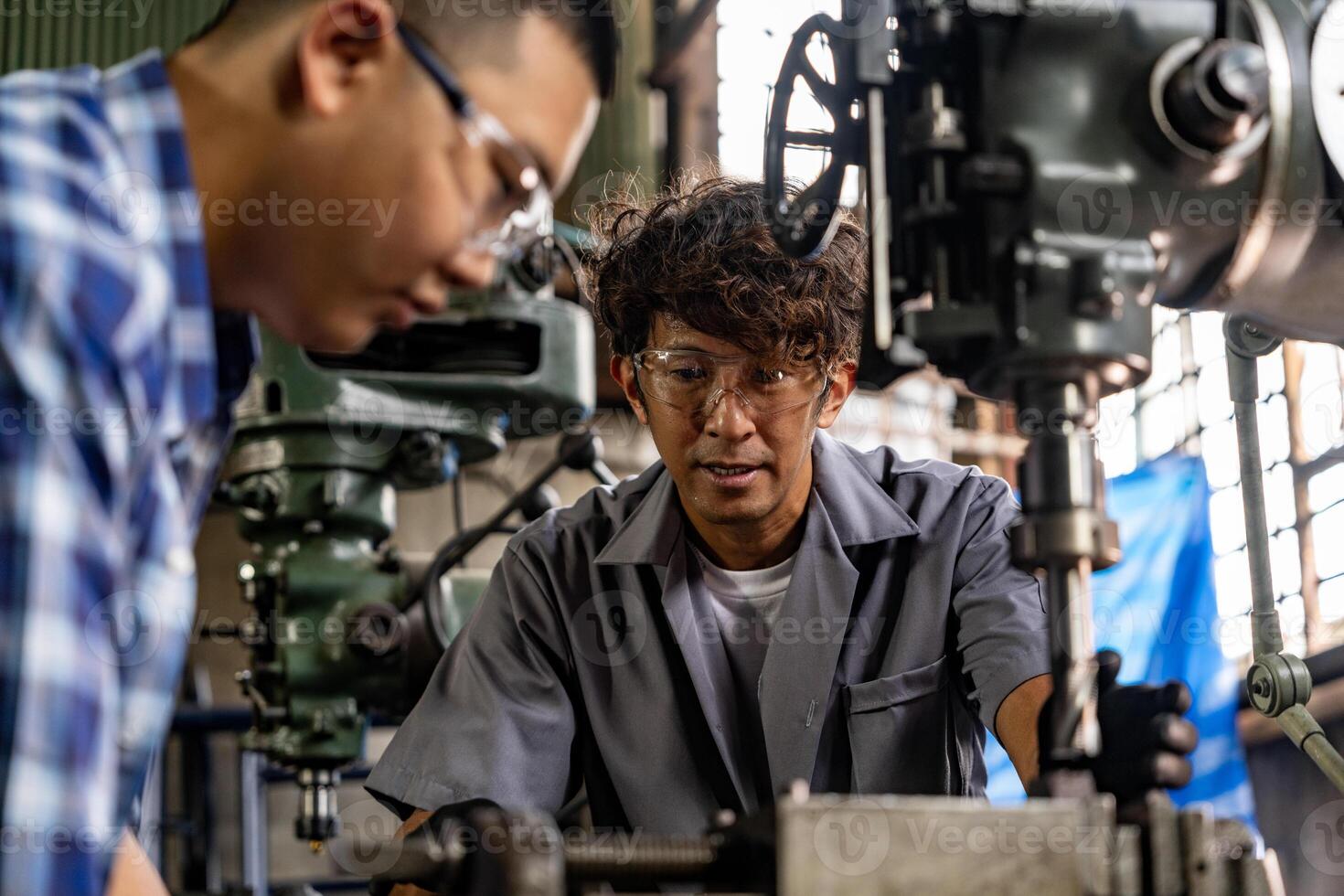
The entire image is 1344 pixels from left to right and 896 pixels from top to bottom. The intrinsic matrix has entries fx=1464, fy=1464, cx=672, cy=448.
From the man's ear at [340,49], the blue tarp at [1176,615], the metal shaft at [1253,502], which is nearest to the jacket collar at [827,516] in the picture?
the metal shaft at [1253,502]

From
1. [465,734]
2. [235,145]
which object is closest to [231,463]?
[465,734]

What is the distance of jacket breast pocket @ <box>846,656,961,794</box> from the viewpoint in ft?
5.54

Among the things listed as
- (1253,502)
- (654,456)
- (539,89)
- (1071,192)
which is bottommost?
(1253,502)

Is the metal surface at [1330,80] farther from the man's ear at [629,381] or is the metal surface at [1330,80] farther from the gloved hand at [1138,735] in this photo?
the man's ear at [629,381]

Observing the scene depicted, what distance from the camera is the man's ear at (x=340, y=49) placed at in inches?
37.6

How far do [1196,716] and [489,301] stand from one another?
255cm

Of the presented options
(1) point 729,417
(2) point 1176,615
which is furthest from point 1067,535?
(2) point 1176,615

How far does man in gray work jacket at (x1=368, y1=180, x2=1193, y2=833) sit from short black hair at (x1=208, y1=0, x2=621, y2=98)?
0.72 m

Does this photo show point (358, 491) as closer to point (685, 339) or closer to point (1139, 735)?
point (685, 339)

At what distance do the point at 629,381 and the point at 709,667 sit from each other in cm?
40

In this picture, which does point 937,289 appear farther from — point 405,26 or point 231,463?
point 231,463

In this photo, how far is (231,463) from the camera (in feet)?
7.02

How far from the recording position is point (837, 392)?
6.24 ft

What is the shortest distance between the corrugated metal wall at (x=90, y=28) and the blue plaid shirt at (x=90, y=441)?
1.71m
